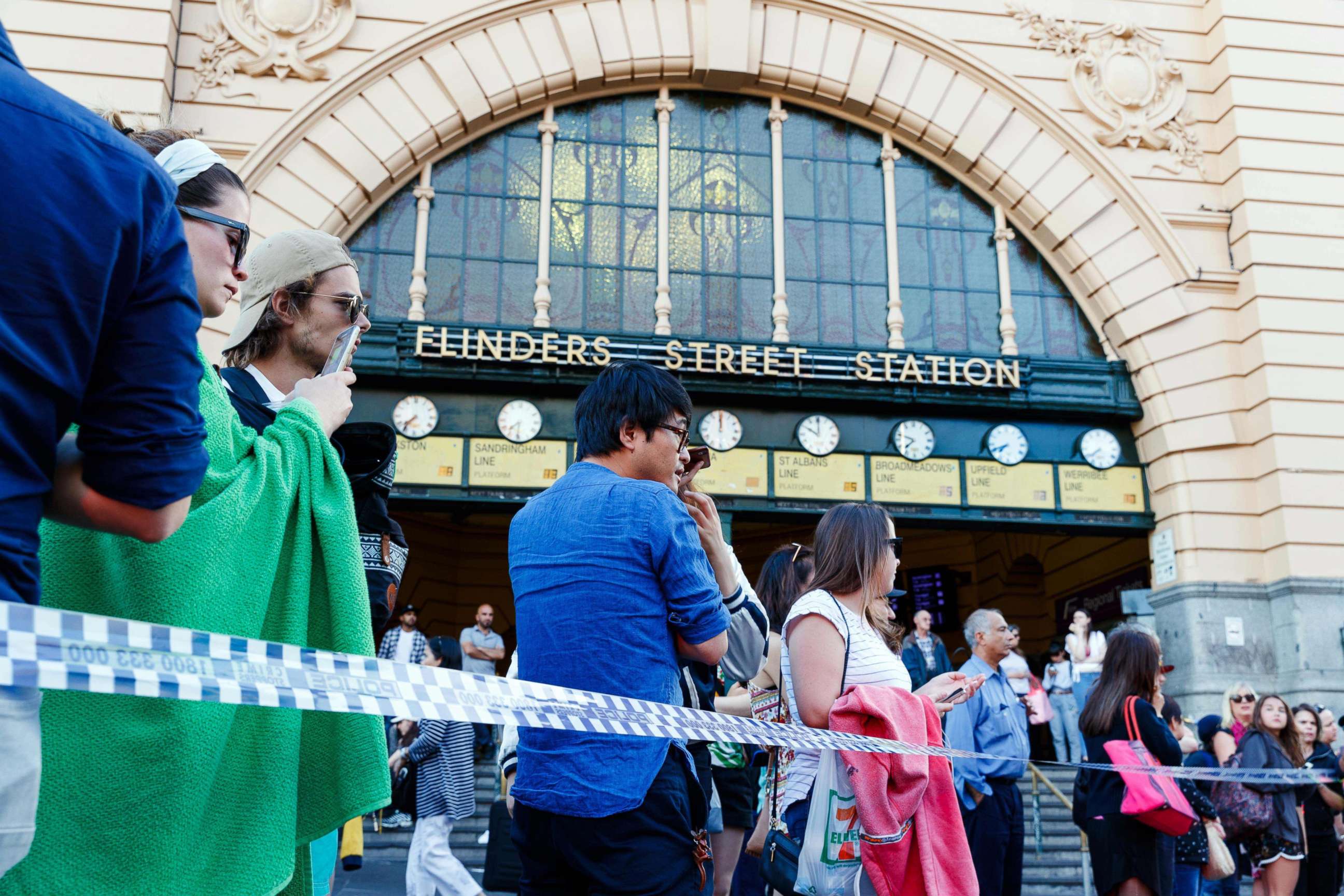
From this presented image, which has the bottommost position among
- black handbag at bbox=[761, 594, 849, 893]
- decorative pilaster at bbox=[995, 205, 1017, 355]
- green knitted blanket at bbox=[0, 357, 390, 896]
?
black handbag at bbox=[761, 594, 849, 893]

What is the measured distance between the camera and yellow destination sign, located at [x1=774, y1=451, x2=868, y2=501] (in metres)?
15.5

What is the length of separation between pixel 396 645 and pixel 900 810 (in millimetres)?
8669

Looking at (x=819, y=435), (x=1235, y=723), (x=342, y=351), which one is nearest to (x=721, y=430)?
(x=819, y=435)

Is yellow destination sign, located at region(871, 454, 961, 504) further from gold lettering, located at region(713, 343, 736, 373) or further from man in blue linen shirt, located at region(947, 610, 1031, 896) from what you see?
man in blue linen shirt, located at region(947, 610, 1031, 896)

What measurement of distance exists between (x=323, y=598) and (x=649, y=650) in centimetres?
100

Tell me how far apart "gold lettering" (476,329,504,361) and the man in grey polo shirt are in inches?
137

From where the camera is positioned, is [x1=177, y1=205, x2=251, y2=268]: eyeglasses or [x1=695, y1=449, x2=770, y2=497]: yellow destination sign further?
[x1=695, y1=449, x2=770, y2=497]: yellow destination sign

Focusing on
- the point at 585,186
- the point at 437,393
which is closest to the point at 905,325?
the point at 585,186

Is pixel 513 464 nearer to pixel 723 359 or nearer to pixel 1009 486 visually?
pixel 723 359

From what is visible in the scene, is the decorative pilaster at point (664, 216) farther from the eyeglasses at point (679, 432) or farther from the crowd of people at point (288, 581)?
the eyeglasses at point (679, 432)

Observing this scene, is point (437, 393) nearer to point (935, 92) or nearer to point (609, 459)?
point (935, 92)

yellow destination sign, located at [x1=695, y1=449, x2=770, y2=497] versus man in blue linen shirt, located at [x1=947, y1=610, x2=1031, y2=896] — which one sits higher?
yellow destination sign, located at [x1=695, y1=449, x2=770, y2=497]

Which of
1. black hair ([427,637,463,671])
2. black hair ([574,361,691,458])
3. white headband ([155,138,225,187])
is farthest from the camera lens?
black hair ([427,637,463,671])

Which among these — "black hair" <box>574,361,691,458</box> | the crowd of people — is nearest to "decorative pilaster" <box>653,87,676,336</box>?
the crowd of people
